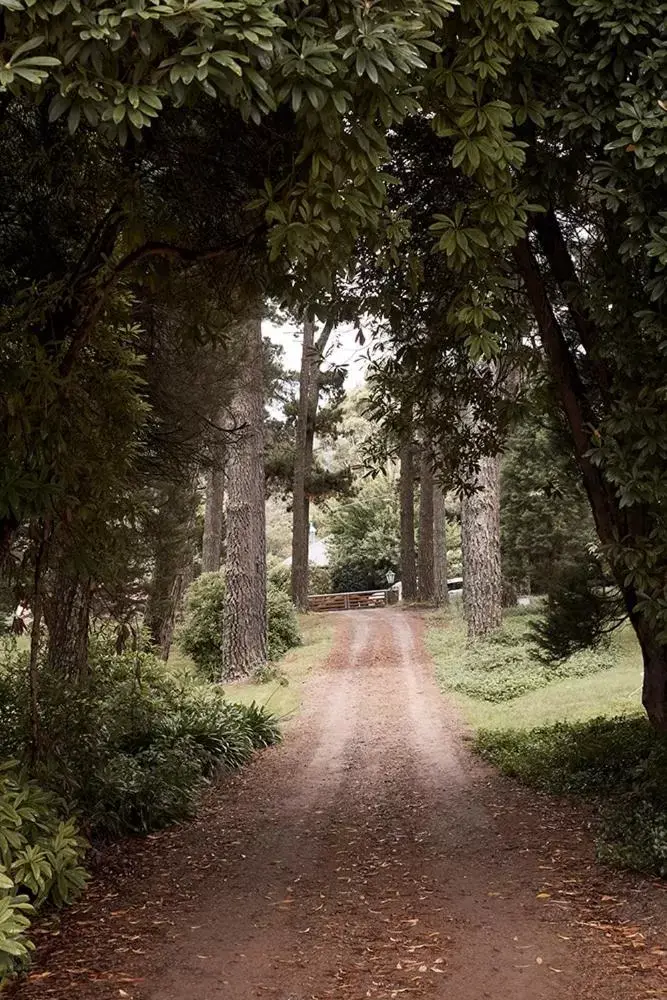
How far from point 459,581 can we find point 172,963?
99.1 feet

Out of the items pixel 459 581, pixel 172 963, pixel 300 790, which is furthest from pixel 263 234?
pixel 459 581

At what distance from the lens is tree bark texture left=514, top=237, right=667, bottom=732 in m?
6.97

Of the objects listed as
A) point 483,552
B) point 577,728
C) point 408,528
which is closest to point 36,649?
point 577,728

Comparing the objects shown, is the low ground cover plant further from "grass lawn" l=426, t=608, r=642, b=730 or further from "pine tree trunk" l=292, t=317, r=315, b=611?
"pine tree trunk" l=292, t=317, r=315, b=611

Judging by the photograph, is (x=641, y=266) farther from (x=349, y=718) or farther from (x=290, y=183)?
(x=349, y=718)

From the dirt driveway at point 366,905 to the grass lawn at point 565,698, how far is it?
2.45m

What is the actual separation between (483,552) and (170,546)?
6.80m

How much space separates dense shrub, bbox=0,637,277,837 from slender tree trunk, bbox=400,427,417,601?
16610 millimetres

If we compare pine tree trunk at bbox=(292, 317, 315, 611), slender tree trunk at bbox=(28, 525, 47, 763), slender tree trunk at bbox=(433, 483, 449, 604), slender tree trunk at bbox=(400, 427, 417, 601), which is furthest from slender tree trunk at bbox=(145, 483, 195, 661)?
slender tree trunk at bbox=(400, 427, 417, 601)

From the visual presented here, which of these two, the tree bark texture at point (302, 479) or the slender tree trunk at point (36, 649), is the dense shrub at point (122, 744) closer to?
the slender tree trunk at point (36, 649)

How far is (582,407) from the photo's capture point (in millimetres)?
7258

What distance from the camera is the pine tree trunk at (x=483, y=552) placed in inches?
671

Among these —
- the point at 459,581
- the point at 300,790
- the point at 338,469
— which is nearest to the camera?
the point at 300,790

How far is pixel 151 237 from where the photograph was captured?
6.48 meters
